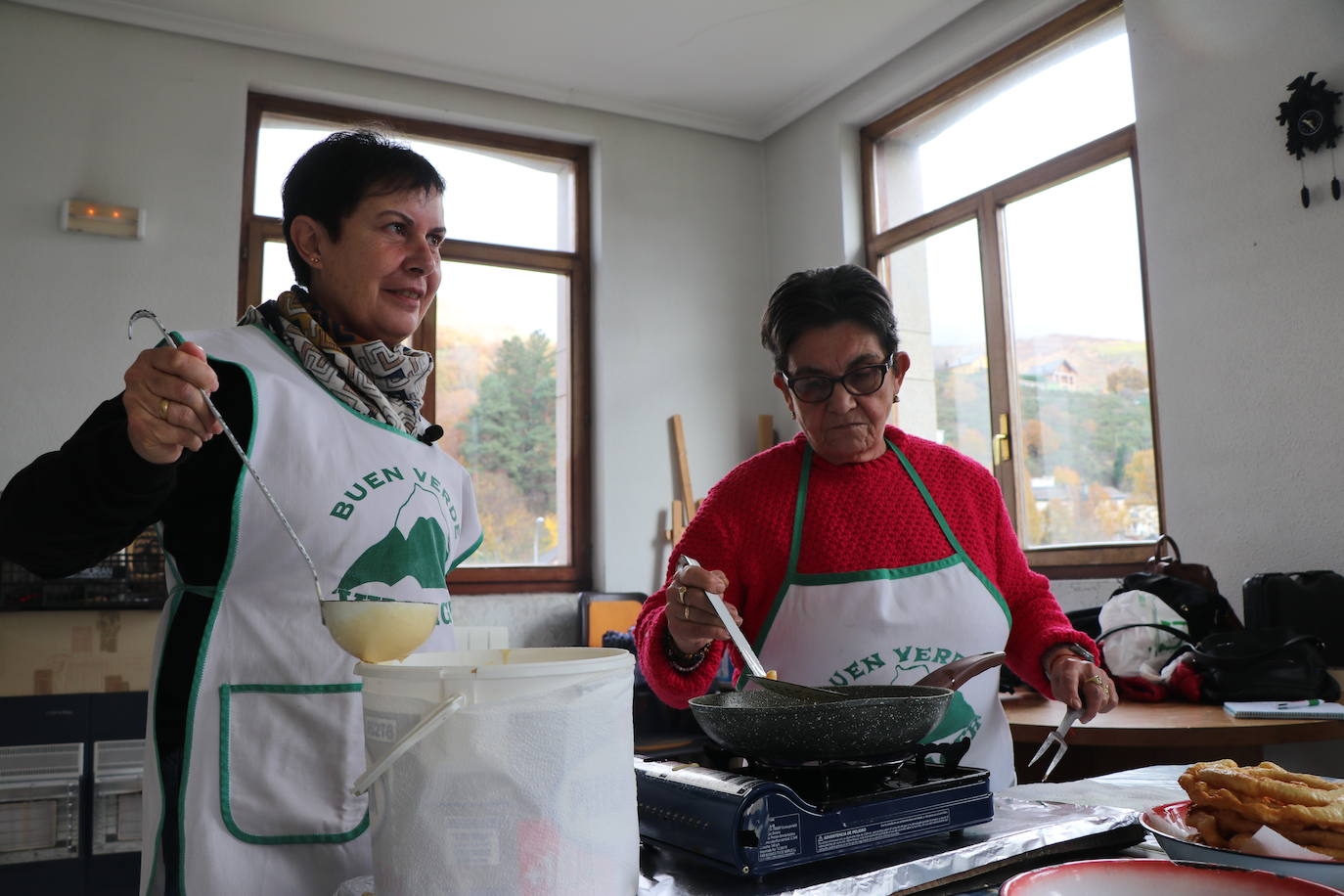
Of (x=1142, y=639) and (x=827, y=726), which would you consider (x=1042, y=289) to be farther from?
(x=827, y=726)

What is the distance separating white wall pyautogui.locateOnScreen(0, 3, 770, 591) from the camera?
3936 millimetres

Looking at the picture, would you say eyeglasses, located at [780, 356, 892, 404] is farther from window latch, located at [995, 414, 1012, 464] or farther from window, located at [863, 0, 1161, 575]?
window latch, located at [995, 414, 1012, 464]

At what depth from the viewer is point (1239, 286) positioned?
3.14 metres

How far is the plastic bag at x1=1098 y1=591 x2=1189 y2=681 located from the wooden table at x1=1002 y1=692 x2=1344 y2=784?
24 centimetres

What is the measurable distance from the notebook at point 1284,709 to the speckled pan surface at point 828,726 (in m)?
1.53

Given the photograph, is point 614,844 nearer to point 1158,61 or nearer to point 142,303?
point 1158,61

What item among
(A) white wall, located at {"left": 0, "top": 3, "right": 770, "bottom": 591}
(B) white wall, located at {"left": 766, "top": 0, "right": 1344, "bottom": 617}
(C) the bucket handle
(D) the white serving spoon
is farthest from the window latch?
(C) the bucket handle

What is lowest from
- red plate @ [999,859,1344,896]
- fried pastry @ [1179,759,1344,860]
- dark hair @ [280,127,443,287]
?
red plate @ [999,859,1344,896]

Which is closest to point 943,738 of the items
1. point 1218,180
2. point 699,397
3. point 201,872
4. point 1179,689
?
point 201,872

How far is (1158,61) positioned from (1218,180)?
1.73ft

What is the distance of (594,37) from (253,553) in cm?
388

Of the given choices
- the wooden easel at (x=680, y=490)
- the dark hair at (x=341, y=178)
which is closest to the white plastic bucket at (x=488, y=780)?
the dark hair at (x=341, y=178)

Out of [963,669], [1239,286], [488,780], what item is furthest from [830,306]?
[1239,286]

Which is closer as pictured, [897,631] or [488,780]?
[488,780]
